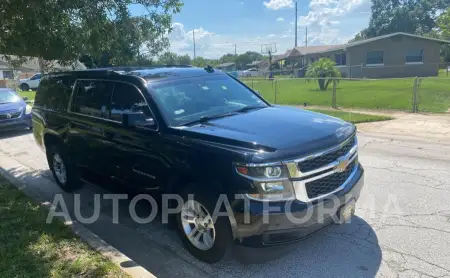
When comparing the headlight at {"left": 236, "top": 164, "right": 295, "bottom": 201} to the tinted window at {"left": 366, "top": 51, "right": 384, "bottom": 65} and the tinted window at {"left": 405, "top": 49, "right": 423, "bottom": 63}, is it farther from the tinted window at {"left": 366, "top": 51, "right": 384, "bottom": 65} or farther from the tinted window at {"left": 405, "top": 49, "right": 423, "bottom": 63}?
the tinted window at {"left": 405, "top": 49, "right": 423, "bottom": 63}

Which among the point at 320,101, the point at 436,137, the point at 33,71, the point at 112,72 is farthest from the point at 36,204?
the point at 33,71

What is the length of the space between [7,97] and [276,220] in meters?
12.5

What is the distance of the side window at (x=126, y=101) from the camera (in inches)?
165

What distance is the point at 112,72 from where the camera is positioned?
15.8ft

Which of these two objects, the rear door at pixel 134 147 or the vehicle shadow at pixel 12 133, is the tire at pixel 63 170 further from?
the vehicle shadow at pixel 12 133

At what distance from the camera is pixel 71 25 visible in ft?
18.8

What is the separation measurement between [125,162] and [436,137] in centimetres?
773

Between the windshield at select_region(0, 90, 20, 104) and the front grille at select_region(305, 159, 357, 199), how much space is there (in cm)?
1221

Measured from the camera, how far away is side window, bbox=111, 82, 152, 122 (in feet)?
13.8

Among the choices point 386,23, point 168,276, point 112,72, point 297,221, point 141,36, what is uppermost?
point 386,23

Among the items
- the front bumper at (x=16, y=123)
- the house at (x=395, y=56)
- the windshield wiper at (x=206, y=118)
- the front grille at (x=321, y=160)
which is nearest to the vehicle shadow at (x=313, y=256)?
the front grille at (x=321, y=160)

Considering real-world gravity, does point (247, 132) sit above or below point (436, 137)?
above

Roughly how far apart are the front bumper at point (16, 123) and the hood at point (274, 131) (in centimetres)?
1020

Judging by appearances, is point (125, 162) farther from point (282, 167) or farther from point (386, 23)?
point (386, 23)
